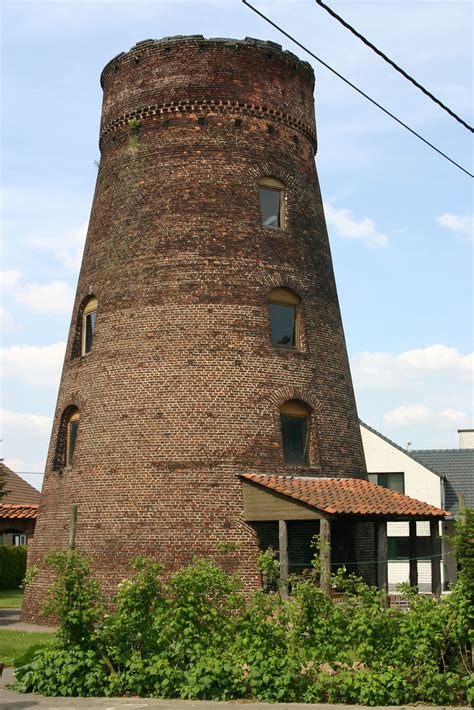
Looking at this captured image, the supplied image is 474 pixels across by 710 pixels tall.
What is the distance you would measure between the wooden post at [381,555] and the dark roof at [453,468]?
1676 cm

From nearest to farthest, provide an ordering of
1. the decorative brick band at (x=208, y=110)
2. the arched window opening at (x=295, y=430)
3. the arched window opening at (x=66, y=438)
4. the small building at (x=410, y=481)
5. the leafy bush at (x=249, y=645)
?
the leafy bush at (x=249, y=645), the arched window opening at (x=295, y=430), the decorative brick band at (x=208, y=110), the arched window opening at (x=66, y=438), the small building at (x=410, y=481)

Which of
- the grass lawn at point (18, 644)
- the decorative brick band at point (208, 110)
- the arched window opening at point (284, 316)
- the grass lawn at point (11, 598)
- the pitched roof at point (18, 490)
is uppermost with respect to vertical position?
the decorative brick band at point (208, 110)

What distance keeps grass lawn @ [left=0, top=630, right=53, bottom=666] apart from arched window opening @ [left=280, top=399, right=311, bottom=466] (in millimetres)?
6685

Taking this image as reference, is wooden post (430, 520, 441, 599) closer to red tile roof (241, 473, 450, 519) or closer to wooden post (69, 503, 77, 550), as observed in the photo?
red tile roof (241, 473, 450, 519)

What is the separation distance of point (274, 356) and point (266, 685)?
10472 millimetres

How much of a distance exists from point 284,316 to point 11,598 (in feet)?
58.0

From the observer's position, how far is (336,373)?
76.4ft

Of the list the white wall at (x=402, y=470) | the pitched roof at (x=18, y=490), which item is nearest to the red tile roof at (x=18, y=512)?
the white wall at (x=402, y=470)

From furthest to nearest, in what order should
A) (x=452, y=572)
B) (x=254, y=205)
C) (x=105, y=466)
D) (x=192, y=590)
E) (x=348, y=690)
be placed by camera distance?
(x=452, y=572) < (x=254, y=205) < (x=105, y=466) < (x=192, y=590) < (x=348, y=690)

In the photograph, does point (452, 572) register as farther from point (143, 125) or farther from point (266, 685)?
point (266, 685)

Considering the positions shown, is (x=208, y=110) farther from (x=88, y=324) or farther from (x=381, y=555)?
(x=381, y=555)

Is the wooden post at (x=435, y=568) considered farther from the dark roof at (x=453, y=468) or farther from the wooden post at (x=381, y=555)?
the dark roof at (x=453, y=468)

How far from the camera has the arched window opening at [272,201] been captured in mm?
23156

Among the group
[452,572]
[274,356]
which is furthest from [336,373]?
[452,572]
